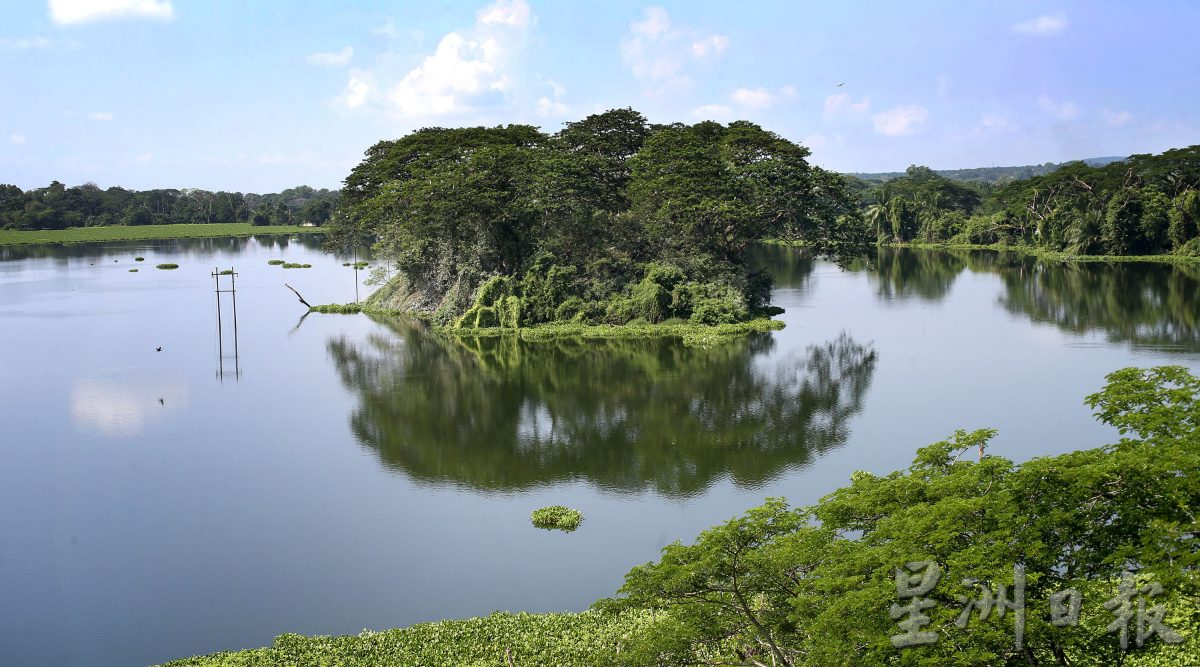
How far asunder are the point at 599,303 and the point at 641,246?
4449 mm

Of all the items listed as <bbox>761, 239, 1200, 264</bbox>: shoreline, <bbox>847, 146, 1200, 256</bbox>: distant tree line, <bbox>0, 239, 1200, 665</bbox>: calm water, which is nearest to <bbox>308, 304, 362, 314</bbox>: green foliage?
<bbox>0, 239, 1200, 665</bbox>: calm water

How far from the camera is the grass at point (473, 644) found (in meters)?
14.2

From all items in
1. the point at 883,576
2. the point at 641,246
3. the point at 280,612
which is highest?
the point at 641,246

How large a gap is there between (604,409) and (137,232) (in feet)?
382

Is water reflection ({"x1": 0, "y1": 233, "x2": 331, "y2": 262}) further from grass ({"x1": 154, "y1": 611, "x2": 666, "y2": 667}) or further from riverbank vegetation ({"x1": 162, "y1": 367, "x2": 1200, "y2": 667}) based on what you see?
riverbank vegetation ({"x1": 162, "y1": 367, "x2": 1200, "y2": 667})

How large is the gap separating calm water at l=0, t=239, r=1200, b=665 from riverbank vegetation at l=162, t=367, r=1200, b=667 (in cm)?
289

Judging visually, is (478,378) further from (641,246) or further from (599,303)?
(641,246)

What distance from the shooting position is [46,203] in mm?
128125

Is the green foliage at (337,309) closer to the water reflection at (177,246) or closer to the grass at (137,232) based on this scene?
the water reflection at (177,246)

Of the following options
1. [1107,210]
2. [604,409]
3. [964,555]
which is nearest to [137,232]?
[1107,210]

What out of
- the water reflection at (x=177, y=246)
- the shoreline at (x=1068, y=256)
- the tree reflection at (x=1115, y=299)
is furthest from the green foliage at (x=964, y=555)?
the water reflection at (x=177, y=246)

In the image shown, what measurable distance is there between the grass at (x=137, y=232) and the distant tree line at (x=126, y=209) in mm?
2189

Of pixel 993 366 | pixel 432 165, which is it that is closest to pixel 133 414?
pixel 432 165

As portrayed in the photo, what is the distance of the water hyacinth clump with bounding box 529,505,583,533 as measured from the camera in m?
19.6
